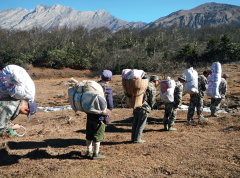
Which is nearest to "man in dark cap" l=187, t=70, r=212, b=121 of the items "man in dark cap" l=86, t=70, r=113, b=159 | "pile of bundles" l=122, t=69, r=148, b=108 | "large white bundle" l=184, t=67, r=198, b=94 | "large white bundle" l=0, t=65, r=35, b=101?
"large white bundle" l=184, t=67, r=198, b=94

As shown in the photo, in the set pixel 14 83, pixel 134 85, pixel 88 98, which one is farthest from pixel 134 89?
pixel 14 83

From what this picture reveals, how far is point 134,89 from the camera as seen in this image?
11.8ft

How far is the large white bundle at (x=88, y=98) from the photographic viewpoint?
297cm

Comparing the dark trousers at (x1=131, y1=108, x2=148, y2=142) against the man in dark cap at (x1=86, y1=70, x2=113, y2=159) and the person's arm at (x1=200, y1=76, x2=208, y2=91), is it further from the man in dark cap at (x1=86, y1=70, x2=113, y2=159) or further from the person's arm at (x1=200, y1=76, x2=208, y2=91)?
the person's arm at (x1=200, y1=76, x2=208, y2=91)

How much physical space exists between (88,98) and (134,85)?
0.99 m

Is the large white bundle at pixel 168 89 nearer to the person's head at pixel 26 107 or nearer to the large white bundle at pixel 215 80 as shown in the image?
the large white bundle at pixel 215 80

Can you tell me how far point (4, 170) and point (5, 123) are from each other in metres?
1.23

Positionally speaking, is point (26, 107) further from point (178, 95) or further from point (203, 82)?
point (203, 82)

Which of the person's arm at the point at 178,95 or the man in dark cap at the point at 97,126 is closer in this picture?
the man in dark cap at the point at 97,126

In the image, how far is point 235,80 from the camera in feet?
49.6

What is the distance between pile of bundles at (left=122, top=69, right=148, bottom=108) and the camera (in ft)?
11.7

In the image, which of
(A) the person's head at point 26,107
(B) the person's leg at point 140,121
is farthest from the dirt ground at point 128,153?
(A) the person's head at point 26,107

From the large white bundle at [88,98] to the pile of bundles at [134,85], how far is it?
72 centimetres

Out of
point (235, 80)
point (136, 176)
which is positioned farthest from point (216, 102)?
point (235, 80)
